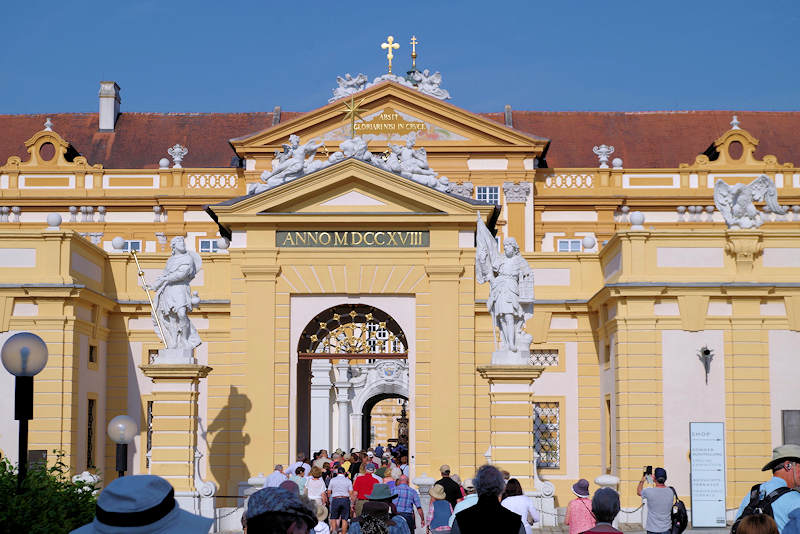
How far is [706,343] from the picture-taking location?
2509 centimetres

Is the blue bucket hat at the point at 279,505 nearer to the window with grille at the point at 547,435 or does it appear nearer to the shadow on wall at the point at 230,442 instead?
the shadow on wall at the point at 230,442

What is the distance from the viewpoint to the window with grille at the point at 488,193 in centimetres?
3834

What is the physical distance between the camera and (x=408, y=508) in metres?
15.9

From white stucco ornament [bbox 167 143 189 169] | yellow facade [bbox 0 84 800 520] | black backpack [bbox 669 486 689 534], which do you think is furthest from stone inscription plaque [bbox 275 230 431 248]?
white stucco ornament [bbox 167 143 189 169]

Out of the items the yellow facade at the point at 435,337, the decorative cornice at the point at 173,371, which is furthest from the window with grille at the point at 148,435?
the decorative cornice at the point at 173,371

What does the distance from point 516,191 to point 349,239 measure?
13.3 m

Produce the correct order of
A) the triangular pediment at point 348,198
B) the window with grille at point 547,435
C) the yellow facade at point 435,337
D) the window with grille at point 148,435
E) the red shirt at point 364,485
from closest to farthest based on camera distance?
the red shirt at point 364,485
the yellow facade at point 435,337
the triangular pediment at point 348,198
the window with grille at point 148,435
the window with grille at point 547,435

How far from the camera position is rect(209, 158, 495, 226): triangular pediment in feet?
84.8

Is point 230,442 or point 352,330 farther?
point 352,330

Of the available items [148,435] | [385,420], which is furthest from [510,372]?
[385,420]

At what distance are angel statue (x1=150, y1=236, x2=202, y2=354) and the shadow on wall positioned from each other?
112 inches

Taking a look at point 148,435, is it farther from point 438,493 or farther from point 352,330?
point 438,493

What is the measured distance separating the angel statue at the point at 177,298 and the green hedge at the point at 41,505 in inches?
448

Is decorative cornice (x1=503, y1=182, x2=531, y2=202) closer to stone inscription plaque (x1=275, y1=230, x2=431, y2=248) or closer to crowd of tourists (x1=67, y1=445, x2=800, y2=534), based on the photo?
stone inscription plaque (x1=275, y1=230, x2=431, y2=248)
